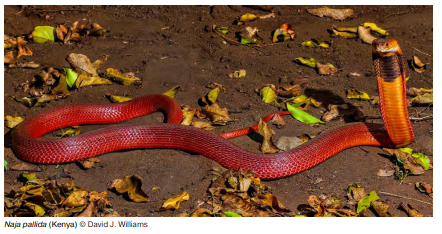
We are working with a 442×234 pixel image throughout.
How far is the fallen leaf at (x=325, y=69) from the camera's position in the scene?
26.7 ft

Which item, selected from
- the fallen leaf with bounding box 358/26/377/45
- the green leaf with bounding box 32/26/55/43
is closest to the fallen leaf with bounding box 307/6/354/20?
the fallen leaf with bounding box 358/26/377/45

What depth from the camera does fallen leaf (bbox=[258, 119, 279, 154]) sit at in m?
6.38

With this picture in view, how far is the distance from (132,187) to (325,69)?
3.91 meters

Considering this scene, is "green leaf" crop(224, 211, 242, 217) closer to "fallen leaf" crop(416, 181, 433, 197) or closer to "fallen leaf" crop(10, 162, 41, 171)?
"fallen leaf" crop(416, 181, 433, 197)

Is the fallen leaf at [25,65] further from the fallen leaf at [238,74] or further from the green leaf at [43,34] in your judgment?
the fallen leaf at [238,74]

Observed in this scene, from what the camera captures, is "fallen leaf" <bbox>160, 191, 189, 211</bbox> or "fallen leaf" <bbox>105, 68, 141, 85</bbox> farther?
"fallen leaf" <bbox>105, 68, 141, 85</bbox>

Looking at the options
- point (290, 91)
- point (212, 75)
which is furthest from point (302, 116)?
point (212, 75)

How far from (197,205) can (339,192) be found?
60.8 inches

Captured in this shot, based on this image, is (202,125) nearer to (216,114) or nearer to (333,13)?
(216,114)

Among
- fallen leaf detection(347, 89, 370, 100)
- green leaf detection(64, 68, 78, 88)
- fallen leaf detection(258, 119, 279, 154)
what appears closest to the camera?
fallen leaf detection(258, 119, 279, 154)

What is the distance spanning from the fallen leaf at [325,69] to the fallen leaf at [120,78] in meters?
2.75

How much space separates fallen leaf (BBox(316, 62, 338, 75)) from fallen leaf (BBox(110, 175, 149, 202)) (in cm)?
377

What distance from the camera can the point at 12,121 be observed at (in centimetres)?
689

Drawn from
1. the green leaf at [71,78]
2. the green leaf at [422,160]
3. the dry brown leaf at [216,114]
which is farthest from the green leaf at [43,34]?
the green leaf at [422,160]
